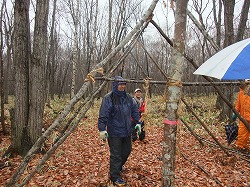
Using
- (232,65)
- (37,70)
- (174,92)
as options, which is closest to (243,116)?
(174,92)

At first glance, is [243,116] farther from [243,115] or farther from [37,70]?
[37,70]

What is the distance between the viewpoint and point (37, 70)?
18.1 ft

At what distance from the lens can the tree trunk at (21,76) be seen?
17.9ft

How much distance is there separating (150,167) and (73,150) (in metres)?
2.42

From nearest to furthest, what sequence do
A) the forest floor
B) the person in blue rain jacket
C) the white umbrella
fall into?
the white umbrella < the person in blue rain jacket < the forest floor

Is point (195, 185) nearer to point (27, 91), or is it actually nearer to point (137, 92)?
point (137, 92)

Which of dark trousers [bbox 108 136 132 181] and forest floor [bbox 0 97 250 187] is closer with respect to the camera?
dark trousers [bbox 108 136 132 181]

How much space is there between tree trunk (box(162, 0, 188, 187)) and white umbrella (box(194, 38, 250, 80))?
313 millimetres

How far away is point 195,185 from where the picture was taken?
4336 millimetres

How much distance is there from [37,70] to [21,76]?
426 millimetres

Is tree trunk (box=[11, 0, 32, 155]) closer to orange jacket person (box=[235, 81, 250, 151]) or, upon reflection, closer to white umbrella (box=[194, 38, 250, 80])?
white umbrella (box=[194, 38, 250, 80])

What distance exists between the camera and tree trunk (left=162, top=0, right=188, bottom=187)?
2.68 meters

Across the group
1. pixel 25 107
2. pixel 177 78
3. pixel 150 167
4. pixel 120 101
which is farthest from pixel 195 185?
pixel 25 107

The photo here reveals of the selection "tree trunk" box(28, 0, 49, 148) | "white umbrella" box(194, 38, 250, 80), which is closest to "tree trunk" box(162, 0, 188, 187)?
"white umbrella" box(194, 38, 250, 80)
